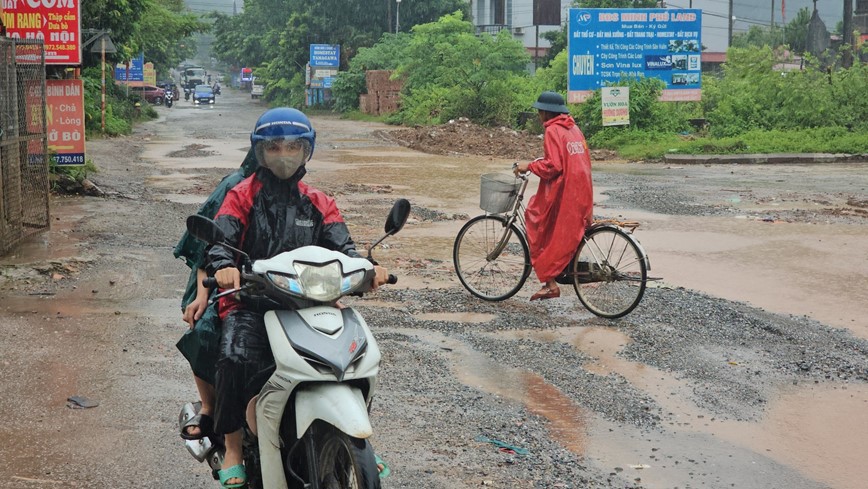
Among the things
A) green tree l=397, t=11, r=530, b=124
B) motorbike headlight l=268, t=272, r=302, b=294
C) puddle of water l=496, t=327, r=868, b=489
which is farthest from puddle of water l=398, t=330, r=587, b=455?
green tree l=397, t=11, r=530, b=124

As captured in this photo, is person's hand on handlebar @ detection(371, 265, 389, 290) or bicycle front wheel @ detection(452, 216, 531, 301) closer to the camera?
person's hand on handlebar @ detection(371, 265, 389, 290)

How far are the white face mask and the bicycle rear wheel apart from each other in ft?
15.1

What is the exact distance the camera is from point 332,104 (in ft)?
202

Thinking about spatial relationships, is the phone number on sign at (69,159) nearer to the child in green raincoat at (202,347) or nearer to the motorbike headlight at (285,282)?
the child in green raincoat at (202,347)

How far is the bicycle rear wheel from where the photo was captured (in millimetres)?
8438

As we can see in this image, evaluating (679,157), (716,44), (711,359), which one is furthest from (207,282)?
(716,44)

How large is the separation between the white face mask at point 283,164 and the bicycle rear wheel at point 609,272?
461 cm

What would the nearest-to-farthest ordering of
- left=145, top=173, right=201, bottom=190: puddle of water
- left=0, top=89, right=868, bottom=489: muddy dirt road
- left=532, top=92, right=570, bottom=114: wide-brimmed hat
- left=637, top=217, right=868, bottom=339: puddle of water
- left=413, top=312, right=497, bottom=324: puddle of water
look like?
left=0, top=89, right=868, bottom=489: muddy dirt road
left=413, top=312, right=497, bottom=324: puddle of water
left=532, top=92, right=570, bottom=114: wide-brimmed hat
left=637, top=217, right=868, bottom=339: puddle of water
left=145, top=173, right=201, bottom=190: puddle of water

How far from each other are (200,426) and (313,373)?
979 mm

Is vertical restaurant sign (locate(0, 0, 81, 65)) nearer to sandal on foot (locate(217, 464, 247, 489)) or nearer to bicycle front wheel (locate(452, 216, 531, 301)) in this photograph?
bicycle front wheel (locate(452, 216, 531, 301))

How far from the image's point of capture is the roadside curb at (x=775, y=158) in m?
23.8

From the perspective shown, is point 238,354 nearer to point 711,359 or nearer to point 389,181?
point 711,359

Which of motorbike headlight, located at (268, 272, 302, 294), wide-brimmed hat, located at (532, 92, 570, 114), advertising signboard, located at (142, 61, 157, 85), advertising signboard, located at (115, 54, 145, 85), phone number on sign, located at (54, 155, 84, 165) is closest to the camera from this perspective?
motorbike headlight, located at (268, 272, 302, 294)

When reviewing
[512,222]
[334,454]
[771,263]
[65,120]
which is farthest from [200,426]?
[65,120]
